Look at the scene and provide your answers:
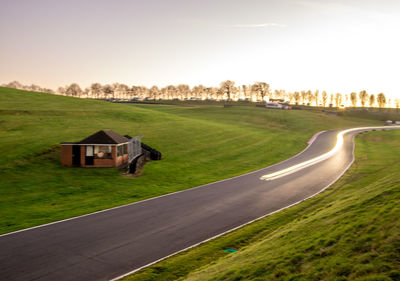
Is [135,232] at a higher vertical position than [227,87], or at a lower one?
lower

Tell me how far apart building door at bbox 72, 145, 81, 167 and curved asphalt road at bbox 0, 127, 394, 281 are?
504 inches

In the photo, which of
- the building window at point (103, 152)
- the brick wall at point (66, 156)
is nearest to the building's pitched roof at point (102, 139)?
the building window at point (103, 152)

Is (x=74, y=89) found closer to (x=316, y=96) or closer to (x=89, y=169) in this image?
(x=316, y=96)

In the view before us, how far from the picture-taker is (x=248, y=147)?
43.3m

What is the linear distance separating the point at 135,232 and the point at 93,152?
662 inches

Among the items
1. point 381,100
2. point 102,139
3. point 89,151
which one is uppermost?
point 381,100

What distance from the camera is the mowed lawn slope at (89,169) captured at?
18953 mm

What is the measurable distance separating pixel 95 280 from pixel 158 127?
44269mm

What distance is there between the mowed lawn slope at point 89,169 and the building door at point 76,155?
120 centimetres

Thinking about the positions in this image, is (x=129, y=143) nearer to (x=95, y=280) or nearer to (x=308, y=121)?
(x=95, y=280)

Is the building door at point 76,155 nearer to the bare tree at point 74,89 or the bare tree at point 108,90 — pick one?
the bare tree at point 108,90

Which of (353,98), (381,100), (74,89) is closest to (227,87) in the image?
(353,98)

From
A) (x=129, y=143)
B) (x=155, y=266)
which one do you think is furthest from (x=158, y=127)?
(x=155, y=266)

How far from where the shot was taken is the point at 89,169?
2766 centimetres
